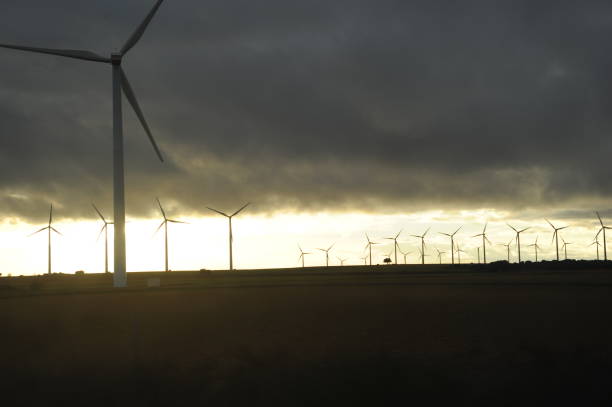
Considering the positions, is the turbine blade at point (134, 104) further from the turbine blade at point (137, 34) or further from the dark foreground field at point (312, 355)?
the dark foreground field at point (312, 355)

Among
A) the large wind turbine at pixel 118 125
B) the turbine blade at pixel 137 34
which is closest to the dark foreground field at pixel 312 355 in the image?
the large wind turbine at pixel 118 125

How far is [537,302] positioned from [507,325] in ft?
48.6

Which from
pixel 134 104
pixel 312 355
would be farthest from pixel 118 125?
pixel 312 355

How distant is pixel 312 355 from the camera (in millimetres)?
38312

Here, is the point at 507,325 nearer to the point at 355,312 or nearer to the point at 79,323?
the point at 355,312

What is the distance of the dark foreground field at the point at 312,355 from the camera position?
3278cm

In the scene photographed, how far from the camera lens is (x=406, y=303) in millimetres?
60156

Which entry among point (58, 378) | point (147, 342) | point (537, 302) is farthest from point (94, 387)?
point (537, 302)

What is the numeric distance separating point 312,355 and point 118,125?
58.5 metres

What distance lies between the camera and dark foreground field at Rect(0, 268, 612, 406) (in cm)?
3278

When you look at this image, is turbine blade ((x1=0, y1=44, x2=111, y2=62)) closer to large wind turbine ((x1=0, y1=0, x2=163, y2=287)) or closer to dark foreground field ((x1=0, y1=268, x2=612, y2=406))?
large wind turbine ((x1=0, y1=0, x2=163, y2=287))

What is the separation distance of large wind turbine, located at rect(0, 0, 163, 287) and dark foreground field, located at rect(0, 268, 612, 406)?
96.9 feet

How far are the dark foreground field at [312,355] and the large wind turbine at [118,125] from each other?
96.9 ft

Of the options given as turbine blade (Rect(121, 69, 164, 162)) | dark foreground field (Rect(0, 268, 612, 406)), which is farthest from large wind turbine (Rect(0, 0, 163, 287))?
dark foreground field (Rect(0, 268, 612, 406))
